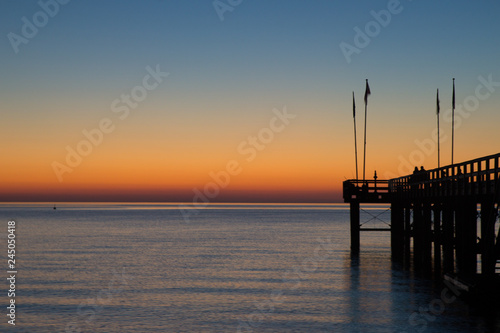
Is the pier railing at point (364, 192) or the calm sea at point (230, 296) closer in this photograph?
the calm sea at point (230, 296)

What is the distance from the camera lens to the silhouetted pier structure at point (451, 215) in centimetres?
2120

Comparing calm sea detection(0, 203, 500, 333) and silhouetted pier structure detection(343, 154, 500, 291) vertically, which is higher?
silhouetted pier structure detection(343, 154, 500, 291)

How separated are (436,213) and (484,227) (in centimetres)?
1222

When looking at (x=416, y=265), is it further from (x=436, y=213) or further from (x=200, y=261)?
(x=200, y=261)

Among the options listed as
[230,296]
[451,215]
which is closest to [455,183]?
[451,215]

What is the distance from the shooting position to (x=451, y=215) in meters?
29.8

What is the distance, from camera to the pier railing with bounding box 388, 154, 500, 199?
21.1 meters

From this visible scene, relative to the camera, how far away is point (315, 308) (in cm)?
2327

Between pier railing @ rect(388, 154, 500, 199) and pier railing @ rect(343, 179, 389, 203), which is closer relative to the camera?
pier railing @ rect(388, 154, 500, 199)

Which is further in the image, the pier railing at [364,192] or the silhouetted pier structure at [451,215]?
the pier railing at [364,192]

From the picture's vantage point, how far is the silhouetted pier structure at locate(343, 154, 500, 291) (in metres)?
21.2

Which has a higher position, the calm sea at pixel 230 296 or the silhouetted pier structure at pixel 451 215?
the silhouetted pier structure at pixel 451 215

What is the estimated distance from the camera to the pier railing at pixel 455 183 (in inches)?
832

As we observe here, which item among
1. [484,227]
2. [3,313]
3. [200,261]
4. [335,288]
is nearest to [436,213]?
[335,288]
